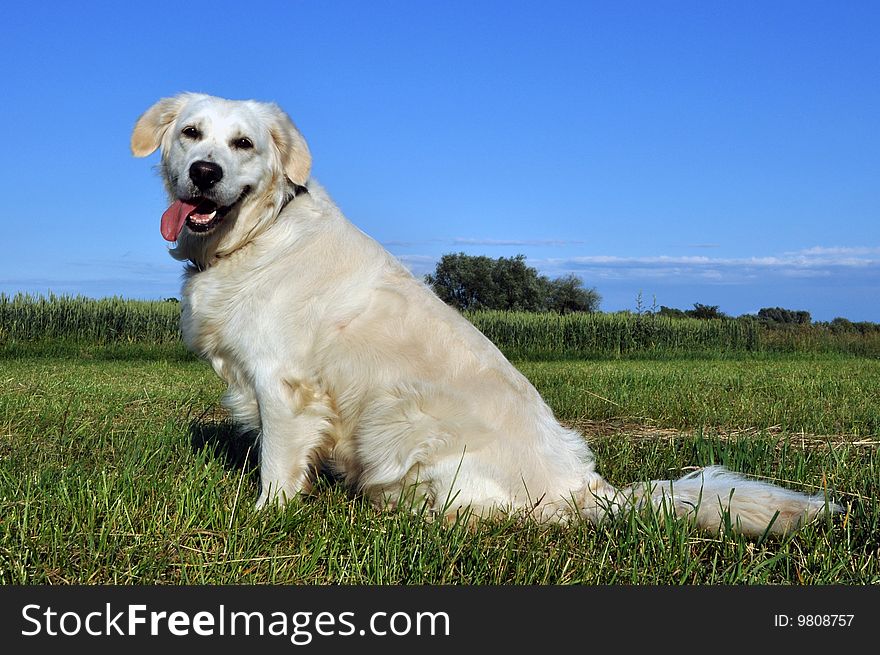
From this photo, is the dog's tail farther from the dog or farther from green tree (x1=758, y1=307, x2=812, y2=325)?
green tree (x1=758, y1=307, x2=812, y2=325)

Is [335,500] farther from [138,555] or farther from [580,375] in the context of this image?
[580,375]

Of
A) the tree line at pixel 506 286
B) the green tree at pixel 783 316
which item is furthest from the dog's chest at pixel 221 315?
the tree line at pixel 506 286

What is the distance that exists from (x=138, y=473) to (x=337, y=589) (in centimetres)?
179

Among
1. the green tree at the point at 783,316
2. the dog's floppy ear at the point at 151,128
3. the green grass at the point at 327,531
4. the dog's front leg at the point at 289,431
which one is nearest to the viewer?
the green grass at the point at 327,531

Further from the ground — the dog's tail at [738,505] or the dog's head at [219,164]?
the dog's head at [219,164]

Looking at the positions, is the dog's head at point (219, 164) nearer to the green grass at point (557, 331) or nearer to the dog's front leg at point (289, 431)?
the dog's front leg at point (289, 431)

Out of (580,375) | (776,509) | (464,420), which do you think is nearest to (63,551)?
(464,420)

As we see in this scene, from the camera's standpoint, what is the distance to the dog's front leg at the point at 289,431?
11.0ft

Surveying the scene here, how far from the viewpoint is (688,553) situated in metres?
2.62

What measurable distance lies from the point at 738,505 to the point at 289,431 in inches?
75.0

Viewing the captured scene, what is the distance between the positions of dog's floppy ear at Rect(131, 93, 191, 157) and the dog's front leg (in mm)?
1444

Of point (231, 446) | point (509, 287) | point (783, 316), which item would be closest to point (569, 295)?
point (509, 287)

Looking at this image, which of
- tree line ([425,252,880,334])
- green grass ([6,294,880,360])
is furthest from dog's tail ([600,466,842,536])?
tree line ([425,252,880,334])

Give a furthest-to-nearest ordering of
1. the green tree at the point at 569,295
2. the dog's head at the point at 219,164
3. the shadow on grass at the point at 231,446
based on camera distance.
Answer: the green tree at the point at 569,295 → the shadow on grass at the point at 231,446 → the dog's head at the point at 219,164
